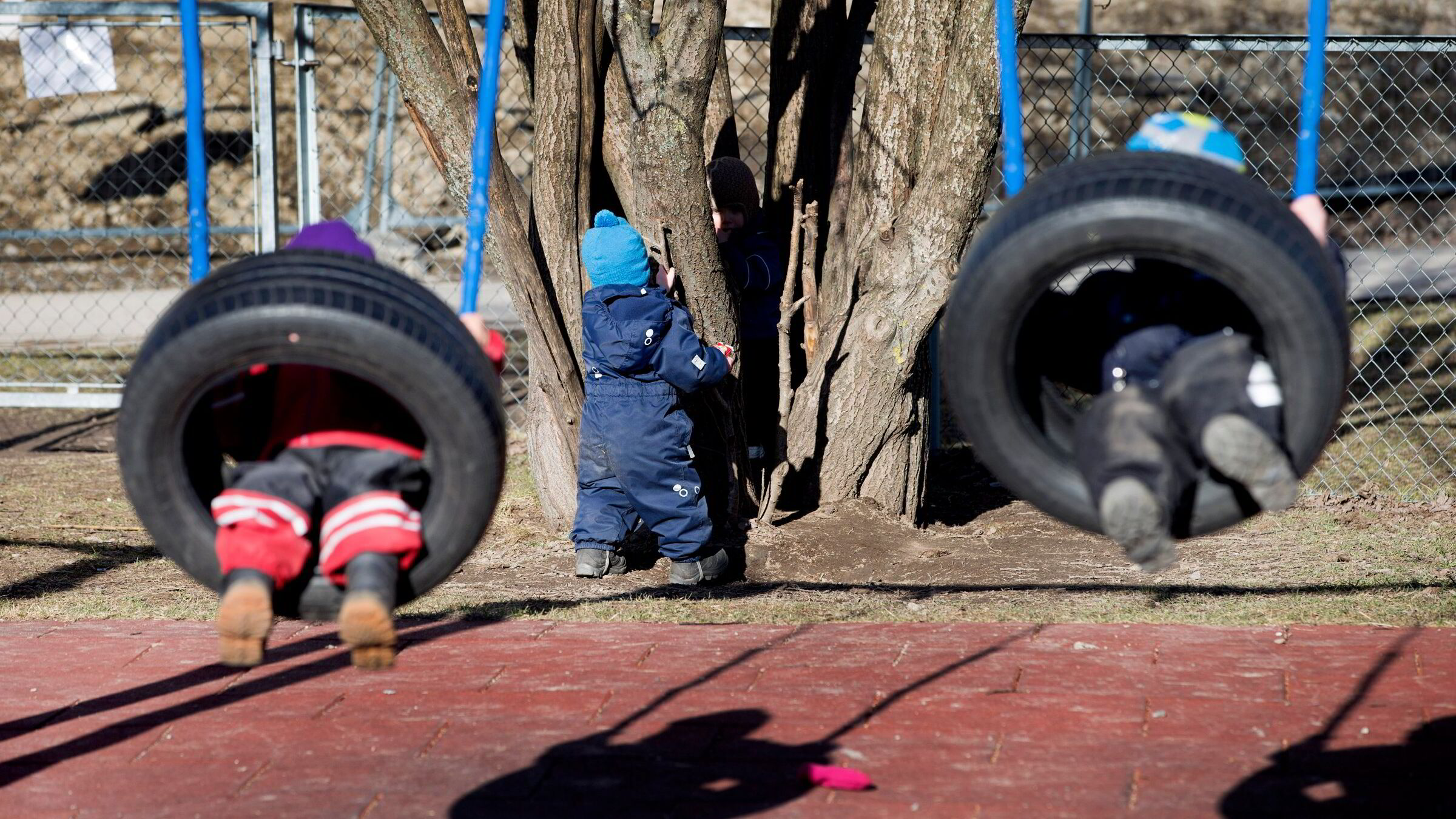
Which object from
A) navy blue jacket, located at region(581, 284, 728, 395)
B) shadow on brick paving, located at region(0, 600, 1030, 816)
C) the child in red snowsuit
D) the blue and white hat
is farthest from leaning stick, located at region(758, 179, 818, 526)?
the child in red snowsuit

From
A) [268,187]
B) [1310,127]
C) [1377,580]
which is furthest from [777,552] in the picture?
[1310,127]

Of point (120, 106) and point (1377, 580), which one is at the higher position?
point (120, 106)

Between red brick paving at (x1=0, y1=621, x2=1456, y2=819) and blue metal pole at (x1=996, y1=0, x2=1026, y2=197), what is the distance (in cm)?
159

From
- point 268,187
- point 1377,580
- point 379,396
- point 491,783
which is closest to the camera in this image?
point 379,396

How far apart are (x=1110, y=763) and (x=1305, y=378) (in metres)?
1.51

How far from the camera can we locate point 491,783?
392 cm

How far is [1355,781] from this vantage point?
378cm

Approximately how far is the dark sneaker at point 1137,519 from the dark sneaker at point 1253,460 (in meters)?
0.16

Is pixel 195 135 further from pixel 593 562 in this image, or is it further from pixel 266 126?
pixel 266 126

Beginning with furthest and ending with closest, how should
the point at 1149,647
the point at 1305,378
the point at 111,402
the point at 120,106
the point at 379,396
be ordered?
the point at 120,106 < the point at 111,402 < the point at 1149,647 < the point at 379,396 < the point at 1305,378

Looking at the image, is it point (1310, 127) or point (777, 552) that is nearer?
point (1310, 127)

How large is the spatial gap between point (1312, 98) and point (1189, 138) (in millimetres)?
316

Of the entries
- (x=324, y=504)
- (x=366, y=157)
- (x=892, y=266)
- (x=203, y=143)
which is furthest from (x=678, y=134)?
(x=366, y=157)

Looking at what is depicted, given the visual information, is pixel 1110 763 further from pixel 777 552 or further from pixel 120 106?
pixel 120 106
